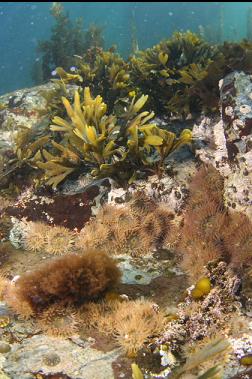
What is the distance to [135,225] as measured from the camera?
4457 mm

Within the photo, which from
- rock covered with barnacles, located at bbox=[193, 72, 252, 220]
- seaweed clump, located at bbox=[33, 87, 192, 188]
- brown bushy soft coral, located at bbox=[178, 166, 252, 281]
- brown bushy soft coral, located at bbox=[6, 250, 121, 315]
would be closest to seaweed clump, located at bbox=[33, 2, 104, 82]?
seaweed clump, located at bbox=[33, 87, 192, 188]

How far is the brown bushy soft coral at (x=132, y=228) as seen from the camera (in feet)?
14.4

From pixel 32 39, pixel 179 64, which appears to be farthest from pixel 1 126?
pixel 32 39

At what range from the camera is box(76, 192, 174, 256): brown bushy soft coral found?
4387 mm

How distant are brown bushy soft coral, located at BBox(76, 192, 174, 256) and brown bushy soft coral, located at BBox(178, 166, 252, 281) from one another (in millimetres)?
305

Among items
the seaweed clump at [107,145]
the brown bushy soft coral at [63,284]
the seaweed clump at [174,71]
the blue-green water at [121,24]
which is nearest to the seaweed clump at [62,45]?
the seaweed clump at [174,71]

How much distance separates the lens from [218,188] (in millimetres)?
4516

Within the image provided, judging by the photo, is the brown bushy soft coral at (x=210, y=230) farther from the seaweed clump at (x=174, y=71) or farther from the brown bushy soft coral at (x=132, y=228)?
the seaweed clump at (x=174, y=71)

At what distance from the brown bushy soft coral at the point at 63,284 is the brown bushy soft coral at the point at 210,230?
108cm

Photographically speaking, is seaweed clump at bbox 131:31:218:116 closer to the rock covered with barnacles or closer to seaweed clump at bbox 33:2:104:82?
the rock covered with barnacles

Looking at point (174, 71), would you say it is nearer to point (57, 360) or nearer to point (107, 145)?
point (107, 145)

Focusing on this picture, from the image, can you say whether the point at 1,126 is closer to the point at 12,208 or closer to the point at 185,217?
the point at 12,208

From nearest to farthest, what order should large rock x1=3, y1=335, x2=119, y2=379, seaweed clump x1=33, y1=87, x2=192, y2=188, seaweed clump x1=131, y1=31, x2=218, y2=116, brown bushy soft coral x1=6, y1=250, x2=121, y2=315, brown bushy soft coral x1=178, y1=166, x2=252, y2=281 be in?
large rock x1=3, y1=335, x2=119, y2=379, brown bushy soft coral x1=6, y1=250, x2=121, y2=315, brown bushy soft coral x1=178, y1=166, x2=252, y2=281, seaweed clump x1=33, y1=87, x2=192, y2=188, seaweed clump x1=131, y1=31, x2=218, y2=116

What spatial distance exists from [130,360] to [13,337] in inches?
43.4
